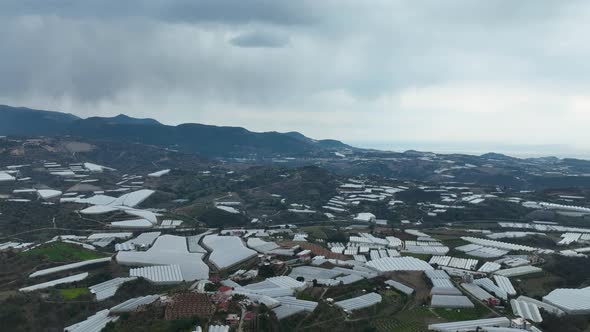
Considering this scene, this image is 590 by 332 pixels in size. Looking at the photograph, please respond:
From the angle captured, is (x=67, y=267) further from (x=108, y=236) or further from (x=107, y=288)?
(x=108, y=236)

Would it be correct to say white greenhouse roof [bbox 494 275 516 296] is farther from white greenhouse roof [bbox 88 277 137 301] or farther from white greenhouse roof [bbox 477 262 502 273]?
white greenhouse roof [bbox 88 277 137 301]

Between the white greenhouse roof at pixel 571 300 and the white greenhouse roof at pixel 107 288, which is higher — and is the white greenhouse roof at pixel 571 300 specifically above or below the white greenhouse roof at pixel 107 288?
above

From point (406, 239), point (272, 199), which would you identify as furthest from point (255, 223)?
point (406, 239)

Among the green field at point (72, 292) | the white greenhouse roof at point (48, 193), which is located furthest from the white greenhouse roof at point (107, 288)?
the white greenhouse roof at point (48, 193)

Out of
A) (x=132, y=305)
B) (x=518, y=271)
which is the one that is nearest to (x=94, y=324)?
(x=132, y=305)

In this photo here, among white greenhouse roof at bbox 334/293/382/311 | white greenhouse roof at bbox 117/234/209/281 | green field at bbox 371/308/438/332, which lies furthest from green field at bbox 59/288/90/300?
green field at bbox 371/308/438/332

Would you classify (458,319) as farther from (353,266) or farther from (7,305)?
(7,305)

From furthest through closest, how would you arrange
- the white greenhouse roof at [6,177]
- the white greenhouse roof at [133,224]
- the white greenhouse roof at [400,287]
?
the white greenhouse roof at [6,177], the white greenhouse roof at [133,224], the white greenhouse roof at [400,287]

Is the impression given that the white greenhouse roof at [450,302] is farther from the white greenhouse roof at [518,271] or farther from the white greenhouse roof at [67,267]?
the white greenhouse roof at [67,267]

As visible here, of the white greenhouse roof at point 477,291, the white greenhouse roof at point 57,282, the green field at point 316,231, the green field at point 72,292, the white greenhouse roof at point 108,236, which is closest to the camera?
the green field at point 72,292
